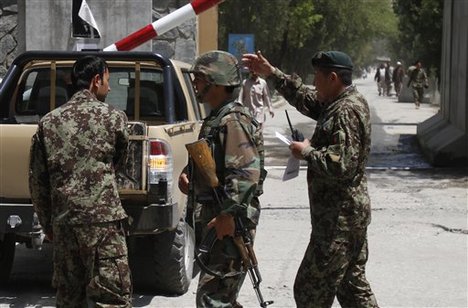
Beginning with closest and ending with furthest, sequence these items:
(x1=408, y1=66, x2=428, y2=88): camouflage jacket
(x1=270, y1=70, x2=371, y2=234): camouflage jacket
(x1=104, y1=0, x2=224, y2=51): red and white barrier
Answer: (x1=270, y1=70, x2=371, y2=234): camouflage jacket → (x1=104, y1=0, x2=224, y2=51): red and white barrier → (x1=408, y1=66, x2=428, y2=88): camouflage jacket

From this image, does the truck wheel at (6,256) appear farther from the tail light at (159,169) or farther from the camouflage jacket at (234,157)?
the camouflage jacket at (234,157)

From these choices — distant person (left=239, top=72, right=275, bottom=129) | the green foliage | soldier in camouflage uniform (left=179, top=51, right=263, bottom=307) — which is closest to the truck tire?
soldier in camouflage uniform (left=179, top=51, right=263, bottom=307)

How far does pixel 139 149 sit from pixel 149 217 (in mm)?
484

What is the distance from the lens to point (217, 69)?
4.80 meters

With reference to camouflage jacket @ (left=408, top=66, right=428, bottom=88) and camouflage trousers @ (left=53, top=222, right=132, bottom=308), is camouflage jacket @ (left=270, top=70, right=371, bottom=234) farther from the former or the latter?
camouflage jacket @ (left=408, top=66, right=428, bottom=88)

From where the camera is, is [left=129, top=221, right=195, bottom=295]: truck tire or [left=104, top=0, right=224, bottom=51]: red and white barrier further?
[left=104, top=0, right=224, bottom=51]: red and white barrier

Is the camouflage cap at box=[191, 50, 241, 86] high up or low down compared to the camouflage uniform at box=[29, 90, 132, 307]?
up

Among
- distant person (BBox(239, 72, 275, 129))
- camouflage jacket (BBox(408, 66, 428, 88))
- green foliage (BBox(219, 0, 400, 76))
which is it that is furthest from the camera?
green foliage (BBox(219, 0, 400, 76))

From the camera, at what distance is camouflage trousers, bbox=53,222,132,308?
5.00 meters

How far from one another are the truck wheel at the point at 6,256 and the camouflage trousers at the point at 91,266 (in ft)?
7.02

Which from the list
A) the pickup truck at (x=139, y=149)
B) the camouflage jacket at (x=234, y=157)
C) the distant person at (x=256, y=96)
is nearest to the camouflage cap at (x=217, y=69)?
the camouflage jacket at (x=234, y=157)

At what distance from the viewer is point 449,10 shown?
17.9 meters

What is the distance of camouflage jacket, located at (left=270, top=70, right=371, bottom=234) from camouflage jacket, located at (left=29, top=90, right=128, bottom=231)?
1078 millimetres

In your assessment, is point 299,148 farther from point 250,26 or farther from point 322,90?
point 250,26
